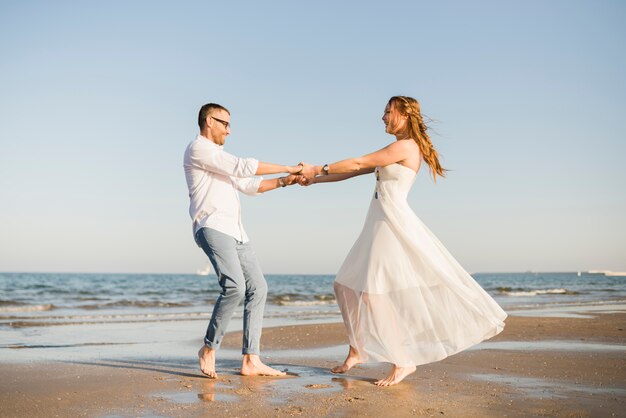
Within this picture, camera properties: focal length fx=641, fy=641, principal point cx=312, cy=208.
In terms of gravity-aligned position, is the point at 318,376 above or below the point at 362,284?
below

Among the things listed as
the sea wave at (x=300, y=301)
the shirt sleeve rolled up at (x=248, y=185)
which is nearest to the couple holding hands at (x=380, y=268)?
the shirt sleeve rolled up at (x=248, y=185)

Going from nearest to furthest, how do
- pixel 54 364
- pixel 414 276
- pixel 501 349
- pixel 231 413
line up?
pixel 231 413, pixel 414 276, pixel 54 364, pixel 501 349

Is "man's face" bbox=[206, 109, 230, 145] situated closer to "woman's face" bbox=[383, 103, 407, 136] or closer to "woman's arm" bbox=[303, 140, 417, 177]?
"woman's arm" bbox=[303, 140, 417, 177]

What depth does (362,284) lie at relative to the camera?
5383mm

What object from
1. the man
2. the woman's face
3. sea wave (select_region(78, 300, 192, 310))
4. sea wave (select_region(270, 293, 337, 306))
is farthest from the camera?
sea wave (select_region(270, 293, 337, 306))

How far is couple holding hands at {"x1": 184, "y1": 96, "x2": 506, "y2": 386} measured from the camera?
205 inches

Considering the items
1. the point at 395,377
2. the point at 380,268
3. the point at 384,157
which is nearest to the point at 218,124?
the point at 384,157

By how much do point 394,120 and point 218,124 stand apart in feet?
5.11

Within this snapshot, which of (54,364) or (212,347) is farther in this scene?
(54,364)

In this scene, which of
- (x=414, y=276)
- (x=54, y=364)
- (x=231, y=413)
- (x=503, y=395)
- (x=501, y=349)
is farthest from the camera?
(x=501, y=349)

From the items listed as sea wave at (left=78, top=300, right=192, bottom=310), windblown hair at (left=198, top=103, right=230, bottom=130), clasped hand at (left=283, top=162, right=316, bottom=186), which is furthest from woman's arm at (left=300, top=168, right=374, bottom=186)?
sea wave at (left=78, top=300, right=192, bottom=310)

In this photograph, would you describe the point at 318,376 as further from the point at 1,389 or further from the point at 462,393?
the point at 1,389

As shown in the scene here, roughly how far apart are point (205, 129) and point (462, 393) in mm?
3071

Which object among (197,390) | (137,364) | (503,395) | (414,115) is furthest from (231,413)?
(414,115)
